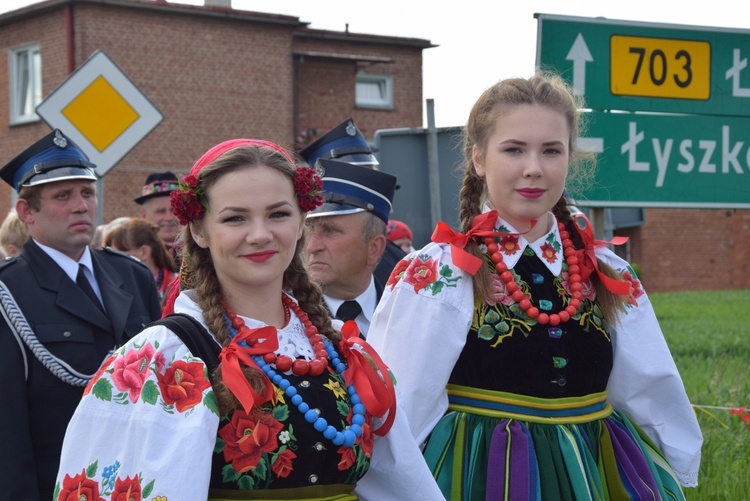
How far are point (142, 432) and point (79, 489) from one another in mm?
179

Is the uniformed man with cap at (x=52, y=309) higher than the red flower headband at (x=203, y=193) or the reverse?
the reverse

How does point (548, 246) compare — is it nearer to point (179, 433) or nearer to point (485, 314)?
point (485, 314)

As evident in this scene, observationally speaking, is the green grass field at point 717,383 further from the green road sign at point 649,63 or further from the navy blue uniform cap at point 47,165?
the navy blue uniform cap at point 47,165

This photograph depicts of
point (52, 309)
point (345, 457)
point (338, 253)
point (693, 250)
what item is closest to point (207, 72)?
point (693, 250)

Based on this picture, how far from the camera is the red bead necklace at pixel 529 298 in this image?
3361 millimetres

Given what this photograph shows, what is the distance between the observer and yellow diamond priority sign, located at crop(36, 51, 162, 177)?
605 cm

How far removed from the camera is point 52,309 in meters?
4.51

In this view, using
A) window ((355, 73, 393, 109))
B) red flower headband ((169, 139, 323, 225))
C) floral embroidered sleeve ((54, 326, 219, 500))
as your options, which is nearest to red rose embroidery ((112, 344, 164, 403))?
floral embroidered sleeve ((54, 326, 219, 500))

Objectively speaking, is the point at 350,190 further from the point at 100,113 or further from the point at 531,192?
the point at 100,113

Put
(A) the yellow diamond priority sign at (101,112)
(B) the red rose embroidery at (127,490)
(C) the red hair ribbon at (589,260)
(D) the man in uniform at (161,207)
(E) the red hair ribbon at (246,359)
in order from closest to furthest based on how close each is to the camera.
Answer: (B) the red rose embroidery at (127,490) → (E) the red hair ribbon at (246,359) → (C) the red hair ribbon at (589,260) → (A) the yellow diamond priority sign at (101,112) → (D) the man in uniform at (161,207)

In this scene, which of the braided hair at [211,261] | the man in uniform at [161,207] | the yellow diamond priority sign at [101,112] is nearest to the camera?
the braided hair at [211,261]

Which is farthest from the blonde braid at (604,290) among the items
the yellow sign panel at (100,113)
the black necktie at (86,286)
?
the yellow sign panel at (100,113)

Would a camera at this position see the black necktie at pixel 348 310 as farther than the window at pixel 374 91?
No

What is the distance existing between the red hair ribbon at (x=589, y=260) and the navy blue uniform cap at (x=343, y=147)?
1.90 m
